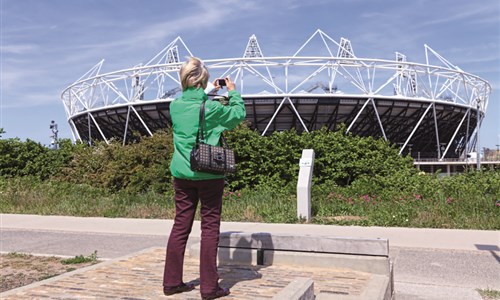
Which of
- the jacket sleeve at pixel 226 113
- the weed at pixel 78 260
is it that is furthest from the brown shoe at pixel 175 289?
the weed at pixel 78 260

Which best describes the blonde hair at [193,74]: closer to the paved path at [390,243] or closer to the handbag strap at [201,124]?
the handbag strap at [201,124]

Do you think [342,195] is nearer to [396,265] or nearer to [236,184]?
[236,184]

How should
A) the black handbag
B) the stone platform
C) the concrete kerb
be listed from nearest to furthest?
the concrete kerb
the black handbag
the stone platform

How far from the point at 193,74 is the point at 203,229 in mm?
1184

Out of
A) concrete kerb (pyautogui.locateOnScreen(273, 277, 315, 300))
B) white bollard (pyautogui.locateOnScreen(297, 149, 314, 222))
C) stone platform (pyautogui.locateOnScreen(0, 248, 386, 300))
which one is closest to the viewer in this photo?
concrete kerb (pyautogui.locateOnScreen(273, 277, 315, 300))

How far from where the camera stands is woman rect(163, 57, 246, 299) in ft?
12.0

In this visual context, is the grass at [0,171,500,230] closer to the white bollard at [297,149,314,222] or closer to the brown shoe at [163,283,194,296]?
the white bollard at [297,149,314,222]

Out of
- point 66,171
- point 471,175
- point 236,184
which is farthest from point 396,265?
point 66,171

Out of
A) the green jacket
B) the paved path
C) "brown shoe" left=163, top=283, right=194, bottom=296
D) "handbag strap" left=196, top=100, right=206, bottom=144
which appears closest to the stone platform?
"brown shoe" left=163, top=283, right=194, bottom=296

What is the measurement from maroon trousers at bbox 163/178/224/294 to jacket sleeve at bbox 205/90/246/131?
0.44m

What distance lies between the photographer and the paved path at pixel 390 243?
5527 mm

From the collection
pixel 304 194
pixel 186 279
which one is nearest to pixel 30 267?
pixel 186 279

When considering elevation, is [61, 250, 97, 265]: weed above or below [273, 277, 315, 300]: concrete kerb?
below

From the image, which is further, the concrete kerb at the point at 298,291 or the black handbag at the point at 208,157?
the black handbag at the point at 208,157
